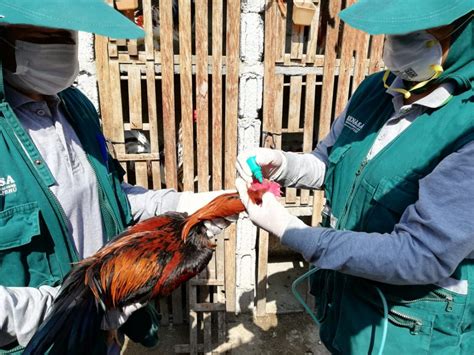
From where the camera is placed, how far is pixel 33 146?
1675mm

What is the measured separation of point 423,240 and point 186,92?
2.82 meters

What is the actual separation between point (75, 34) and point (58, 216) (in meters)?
0.94

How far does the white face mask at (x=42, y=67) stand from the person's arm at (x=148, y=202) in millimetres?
841

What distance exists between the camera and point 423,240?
151cm

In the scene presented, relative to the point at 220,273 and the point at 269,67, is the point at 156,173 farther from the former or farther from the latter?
the point at 269,67

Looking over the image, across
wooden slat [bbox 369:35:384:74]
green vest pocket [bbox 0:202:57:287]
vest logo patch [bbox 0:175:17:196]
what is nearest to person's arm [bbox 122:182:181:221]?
green vest pocket [bbox 0:202:57:287]

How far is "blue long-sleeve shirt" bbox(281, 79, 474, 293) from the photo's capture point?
1453 millimetres

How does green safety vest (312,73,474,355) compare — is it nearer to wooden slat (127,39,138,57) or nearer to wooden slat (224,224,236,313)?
wooden slat (224,224,236,313)

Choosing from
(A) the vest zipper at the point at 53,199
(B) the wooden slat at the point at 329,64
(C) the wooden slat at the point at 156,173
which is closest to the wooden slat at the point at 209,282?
(C) the wooden slat at the point at 156,173

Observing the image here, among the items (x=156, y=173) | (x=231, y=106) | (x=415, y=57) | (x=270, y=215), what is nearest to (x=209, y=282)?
(x=156, y=173)

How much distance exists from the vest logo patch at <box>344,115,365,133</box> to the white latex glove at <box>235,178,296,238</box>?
0.64m

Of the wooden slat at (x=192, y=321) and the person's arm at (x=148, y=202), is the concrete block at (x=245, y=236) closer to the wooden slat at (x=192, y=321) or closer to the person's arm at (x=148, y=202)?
the wooden slat at (x=192, y=321)

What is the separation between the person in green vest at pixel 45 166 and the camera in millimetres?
1530

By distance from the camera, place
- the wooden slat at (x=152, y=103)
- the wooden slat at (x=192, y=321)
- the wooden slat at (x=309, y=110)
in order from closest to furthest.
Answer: the wooden slat at (x=152, y=103)
the wooden slat at (x=309, y=110)
the wooden slat at (x=192, y=321)
